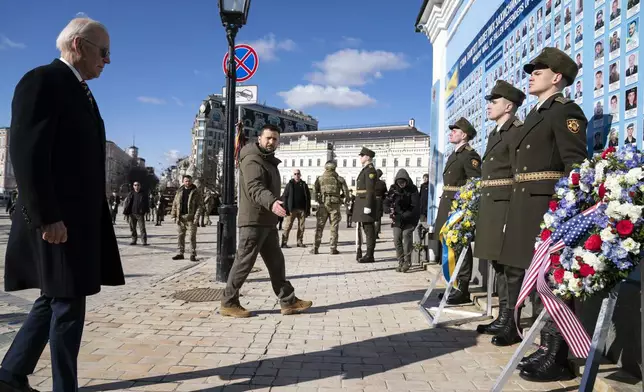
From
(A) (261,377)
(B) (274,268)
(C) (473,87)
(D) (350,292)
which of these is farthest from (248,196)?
(C) (473,87)

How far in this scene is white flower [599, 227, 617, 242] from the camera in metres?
2.41

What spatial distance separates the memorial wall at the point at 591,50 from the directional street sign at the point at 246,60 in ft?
12.2

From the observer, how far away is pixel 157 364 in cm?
354

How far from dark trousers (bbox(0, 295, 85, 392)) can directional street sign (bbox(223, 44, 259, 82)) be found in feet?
18.6

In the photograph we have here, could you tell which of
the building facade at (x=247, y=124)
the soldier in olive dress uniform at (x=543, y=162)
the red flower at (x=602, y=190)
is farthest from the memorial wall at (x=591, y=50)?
the building facade at (x=247, y=124)

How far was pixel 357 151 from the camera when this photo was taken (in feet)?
334

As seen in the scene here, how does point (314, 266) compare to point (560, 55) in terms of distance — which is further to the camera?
point (314, 266)

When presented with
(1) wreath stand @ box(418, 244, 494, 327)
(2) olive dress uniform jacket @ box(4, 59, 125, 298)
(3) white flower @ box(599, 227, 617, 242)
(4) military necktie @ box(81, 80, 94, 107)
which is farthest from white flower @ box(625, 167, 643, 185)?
(4) military necktie @ box(81, 80, 94, 107)

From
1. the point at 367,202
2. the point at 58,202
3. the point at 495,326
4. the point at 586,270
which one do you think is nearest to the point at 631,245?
the point at 586,270

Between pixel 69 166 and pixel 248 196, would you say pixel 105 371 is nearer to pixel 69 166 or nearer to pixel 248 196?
pixel 69 166

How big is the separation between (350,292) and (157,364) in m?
3.52

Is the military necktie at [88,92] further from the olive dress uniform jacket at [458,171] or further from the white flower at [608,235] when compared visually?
the olive dress uniform jacket at [458,171]

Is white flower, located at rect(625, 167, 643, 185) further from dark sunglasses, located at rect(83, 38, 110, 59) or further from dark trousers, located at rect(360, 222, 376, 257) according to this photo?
dark trousers, located at rect(360, 222, 376, 257)

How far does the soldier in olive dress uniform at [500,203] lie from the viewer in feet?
13.5
